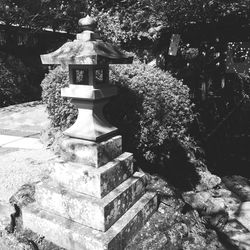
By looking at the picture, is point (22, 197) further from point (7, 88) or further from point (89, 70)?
point (7, 88)

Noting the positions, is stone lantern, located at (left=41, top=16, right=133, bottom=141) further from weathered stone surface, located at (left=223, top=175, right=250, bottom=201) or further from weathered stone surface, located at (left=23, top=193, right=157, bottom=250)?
weathered stone surface, located at (left=223, top=175, right=250, bottom=201)

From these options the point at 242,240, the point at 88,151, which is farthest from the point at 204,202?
the point at 88,151

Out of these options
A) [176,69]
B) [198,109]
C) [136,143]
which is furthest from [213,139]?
[136,143]

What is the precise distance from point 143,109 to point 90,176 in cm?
200

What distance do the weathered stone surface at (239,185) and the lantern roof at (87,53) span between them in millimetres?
5211

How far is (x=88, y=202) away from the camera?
3.42 m

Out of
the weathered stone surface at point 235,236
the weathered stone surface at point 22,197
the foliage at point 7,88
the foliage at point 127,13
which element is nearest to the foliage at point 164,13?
the foliage at point 127,13

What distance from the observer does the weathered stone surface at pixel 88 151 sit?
11.7ft

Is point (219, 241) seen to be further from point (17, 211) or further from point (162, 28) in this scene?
point (162, 28)

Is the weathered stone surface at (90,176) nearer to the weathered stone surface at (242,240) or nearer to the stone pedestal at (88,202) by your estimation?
the stone pedestal at (88,202)

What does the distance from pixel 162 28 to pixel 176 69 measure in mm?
1460

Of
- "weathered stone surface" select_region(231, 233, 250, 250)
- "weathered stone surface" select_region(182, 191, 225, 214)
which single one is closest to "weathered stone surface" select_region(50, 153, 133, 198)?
"weathered stone surface" select_region(182, 191, 225, 214)

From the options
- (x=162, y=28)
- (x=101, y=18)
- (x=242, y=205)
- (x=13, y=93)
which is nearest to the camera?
(x=242, y=205)

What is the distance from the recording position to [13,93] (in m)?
12.0
